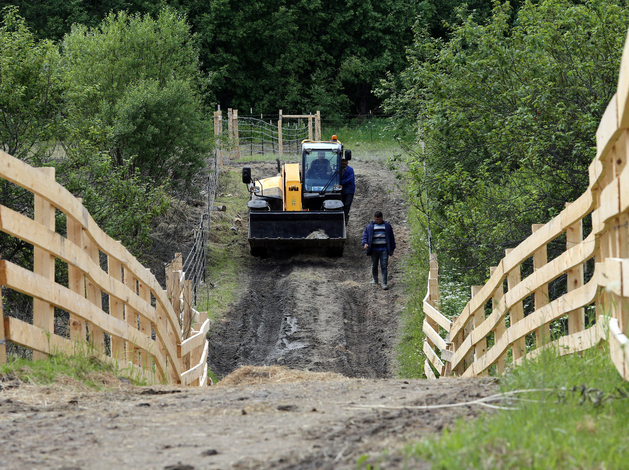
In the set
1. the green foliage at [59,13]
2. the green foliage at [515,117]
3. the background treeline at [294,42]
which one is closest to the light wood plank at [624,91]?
the green foliage at [515,117]

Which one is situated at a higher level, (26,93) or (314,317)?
(26,93)

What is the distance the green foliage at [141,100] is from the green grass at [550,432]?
48.5 feet

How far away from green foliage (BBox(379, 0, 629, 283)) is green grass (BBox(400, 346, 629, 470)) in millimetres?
6877

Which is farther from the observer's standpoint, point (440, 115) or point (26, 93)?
point (26, 93)

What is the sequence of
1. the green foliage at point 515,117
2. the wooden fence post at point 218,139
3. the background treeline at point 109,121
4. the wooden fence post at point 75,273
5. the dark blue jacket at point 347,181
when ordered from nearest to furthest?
the wooden fence post at point 75,273 < the green foliage at point 515,117 < the background treeline at point 109,121 < the dark blue jacket at point 347,181 < the wooden fence post at point 218,139

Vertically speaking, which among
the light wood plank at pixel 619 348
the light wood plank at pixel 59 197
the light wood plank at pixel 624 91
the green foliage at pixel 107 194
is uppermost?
the green foliage at pixel 107 194

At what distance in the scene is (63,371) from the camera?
17.0 ft

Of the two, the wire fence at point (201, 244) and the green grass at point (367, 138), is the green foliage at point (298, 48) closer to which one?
the green grass at point (367, 138)

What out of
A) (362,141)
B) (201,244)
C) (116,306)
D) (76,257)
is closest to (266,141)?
(362,141)

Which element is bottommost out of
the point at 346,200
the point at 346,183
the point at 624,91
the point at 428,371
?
the point at 428,371

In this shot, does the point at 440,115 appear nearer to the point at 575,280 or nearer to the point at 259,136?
the point at 575,280

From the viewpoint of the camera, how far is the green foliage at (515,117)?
1101 centimetres

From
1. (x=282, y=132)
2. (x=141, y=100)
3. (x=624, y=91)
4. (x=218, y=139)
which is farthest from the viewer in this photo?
(x=282, y=132)

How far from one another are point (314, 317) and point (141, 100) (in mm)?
8767
